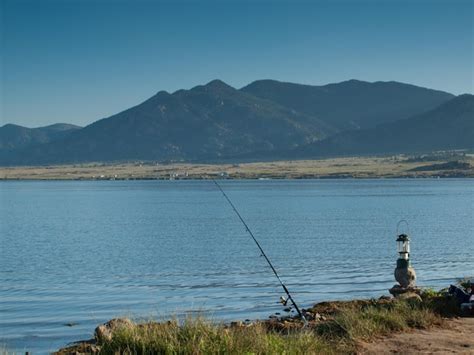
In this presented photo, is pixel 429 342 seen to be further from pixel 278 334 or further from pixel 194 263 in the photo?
pixel 194 263

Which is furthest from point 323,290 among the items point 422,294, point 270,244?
point 270,244

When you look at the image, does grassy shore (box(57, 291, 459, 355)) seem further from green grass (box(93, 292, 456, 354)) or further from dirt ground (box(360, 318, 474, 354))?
dirt ground (box(360, 318, 474, 354))

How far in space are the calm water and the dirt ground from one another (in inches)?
200

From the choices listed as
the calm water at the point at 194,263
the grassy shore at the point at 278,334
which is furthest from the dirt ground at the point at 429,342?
the calm water at the point at 194,263

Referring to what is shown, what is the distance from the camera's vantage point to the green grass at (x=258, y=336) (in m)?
11.7

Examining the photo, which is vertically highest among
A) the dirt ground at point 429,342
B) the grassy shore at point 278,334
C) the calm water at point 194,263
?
the grassy shore at point 278,334

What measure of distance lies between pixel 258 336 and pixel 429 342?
3.68m

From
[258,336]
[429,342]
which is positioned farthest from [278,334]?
[429,342]

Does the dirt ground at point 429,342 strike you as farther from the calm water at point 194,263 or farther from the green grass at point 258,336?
the calm water at point 194,263

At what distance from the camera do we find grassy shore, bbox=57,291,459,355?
11.8 meters

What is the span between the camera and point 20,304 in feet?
80.4

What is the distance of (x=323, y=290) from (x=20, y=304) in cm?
1016

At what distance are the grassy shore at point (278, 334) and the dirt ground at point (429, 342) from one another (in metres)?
0.29

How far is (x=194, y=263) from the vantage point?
36281 millimetres
